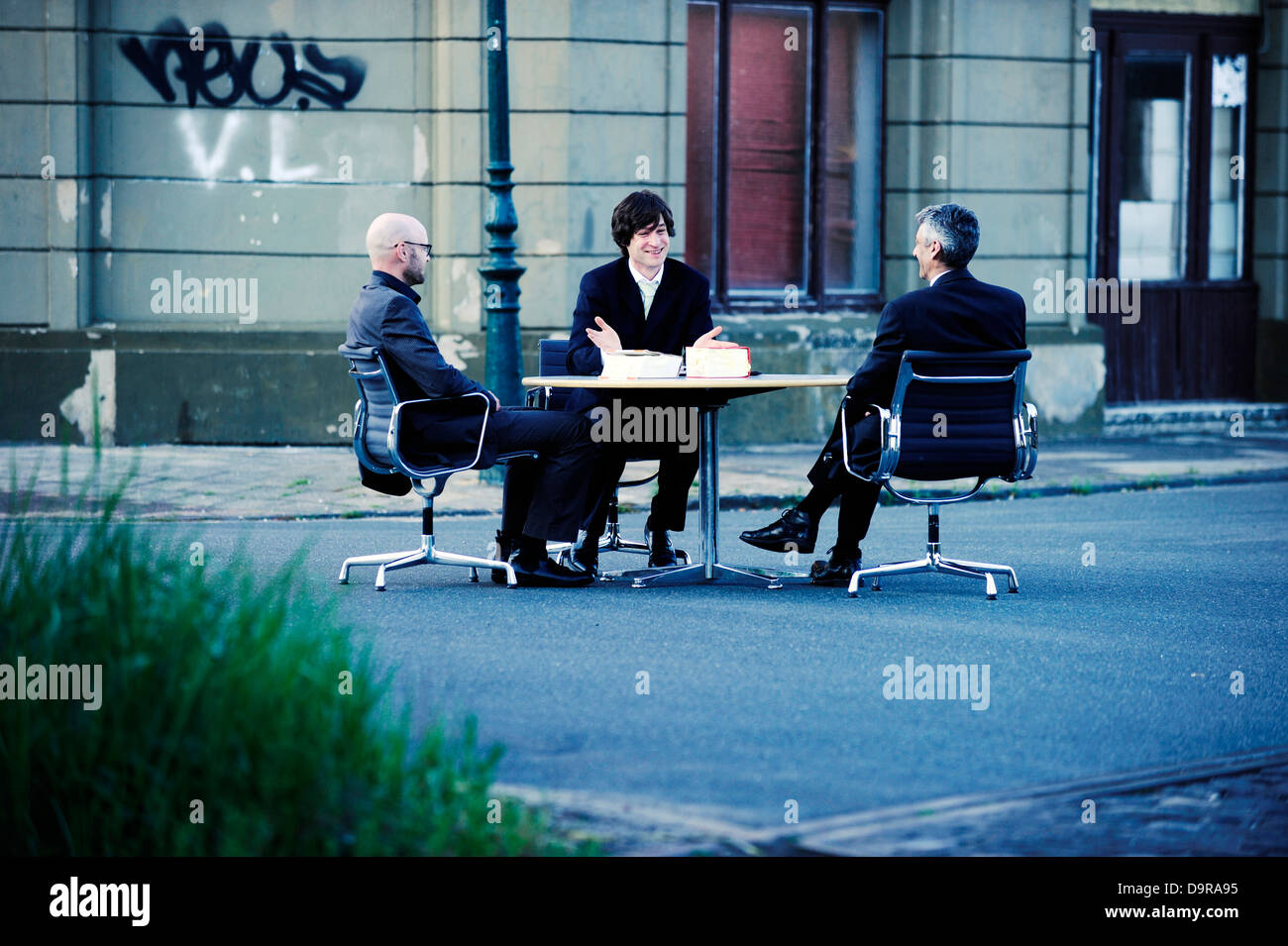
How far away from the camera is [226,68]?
15.8 m

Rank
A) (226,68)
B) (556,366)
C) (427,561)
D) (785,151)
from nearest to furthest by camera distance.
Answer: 1. (427,561)
2. (556,366)
3. (226,68)
4. (785,151)

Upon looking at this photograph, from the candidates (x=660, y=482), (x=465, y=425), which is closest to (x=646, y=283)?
(x=660, y=482)

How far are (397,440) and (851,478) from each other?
6.61 ft

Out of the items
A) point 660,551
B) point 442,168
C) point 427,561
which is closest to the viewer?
point 427,561

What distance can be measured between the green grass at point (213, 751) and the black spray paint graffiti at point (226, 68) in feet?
37.1

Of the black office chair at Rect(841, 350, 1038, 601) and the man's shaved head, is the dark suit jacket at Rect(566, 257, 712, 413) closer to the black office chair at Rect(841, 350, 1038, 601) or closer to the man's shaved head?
the man's shaved head

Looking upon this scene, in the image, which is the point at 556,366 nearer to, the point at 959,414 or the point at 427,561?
the point at 427,561

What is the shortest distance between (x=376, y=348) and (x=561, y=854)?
4552mm

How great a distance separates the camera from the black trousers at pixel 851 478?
852 cm

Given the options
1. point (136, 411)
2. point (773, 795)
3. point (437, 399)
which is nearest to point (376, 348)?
point (437, 399)

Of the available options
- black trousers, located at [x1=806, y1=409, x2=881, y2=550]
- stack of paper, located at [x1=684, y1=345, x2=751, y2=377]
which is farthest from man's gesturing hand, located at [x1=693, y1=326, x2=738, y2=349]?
black trousers, located at [x1=806, y1=409, x2=881, y2=550]

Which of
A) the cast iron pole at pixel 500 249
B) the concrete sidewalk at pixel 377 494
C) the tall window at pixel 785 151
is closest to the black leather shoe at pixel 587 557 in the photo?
the concrete sidewalk at pixel 377 494

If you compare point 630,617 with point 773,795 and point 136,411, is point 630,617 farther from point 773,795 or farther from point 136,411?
point 136,411

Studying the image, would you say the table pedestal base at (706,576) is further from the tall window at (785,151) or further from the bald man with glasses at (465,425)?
the tall window at (785,151)
